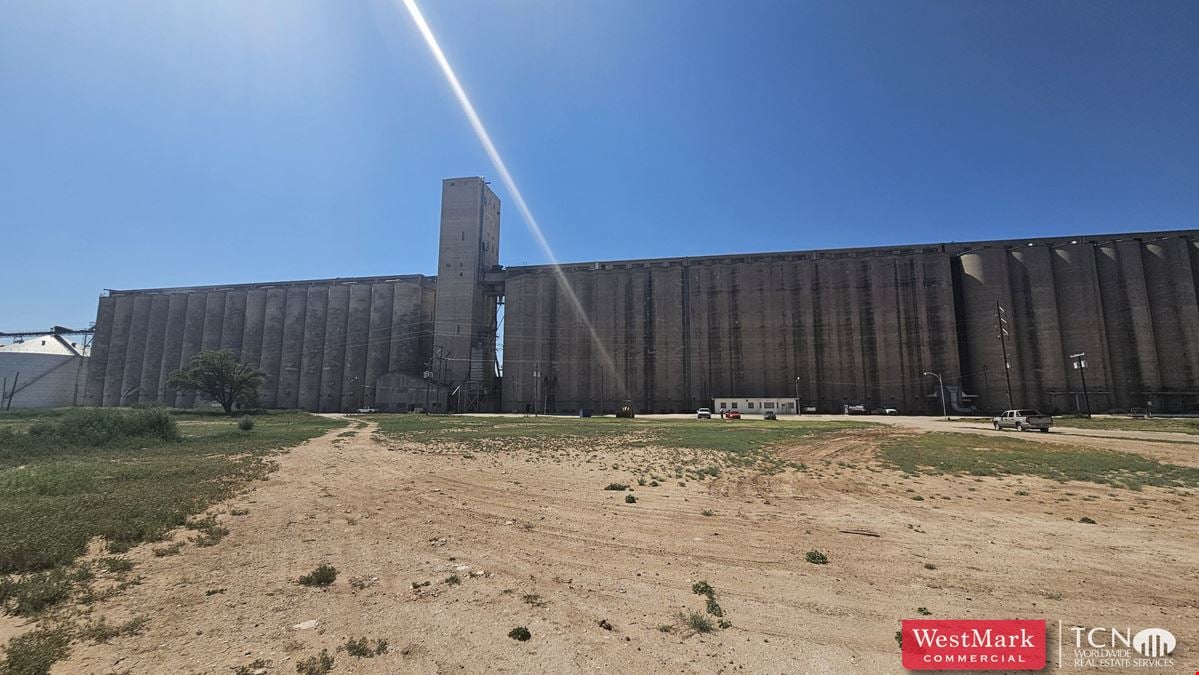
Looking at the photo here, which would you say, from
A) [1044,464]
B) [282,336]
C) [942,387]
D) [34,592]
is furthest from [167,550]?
[282,336]

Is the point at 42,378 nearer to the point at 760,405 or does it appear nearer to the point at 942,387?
the point at 760,405

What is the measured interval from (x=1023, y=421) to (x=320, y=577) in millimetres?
56929

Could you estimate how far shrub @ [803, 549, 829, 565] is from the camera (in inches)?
338

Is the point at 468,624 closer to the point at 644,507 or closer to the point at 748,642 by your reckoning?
the point at 748,642

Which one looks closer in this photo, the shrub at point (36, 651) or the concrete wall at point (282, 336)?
the shrub at point (36, 651)

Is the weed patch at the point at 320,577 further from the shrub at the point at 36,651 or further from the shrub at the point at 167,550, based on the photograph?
the shrub at the point at 167,550

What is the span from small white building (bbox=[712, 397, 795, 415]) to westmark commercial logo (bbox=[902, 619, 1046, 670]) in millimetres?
87355

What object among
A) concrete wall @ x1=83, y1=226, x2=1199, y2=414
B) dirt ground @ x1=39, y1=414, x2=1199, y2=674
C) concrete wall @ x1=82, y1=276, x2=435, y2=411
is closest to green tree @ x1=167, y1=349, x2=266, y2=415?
concrete wall @ x1=83, y1=226, x2=1199, y2=414

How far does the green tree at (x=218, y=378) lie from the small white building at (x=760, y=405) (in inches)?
3255

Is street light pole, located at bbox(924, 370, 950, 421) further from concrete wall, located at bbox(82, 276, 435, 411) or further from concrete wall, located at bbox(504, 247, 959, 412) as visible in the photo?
concrete wall, located at bbox(82, 276, 435, 411)

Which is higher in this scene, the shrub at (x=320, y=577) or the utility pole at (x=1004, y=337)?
the utility pole at (x=1004, y=337)

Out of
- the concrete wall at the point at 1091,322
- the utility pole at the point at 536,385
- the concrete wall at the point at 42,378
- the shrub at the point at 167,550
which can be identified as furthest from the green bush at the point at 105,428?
the concrete wall at the point at 42,378

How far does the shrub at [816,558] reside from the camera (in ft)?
28.2

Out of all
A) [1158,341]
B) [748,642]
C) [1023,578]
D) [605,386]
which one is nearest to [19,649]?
[748,642]
